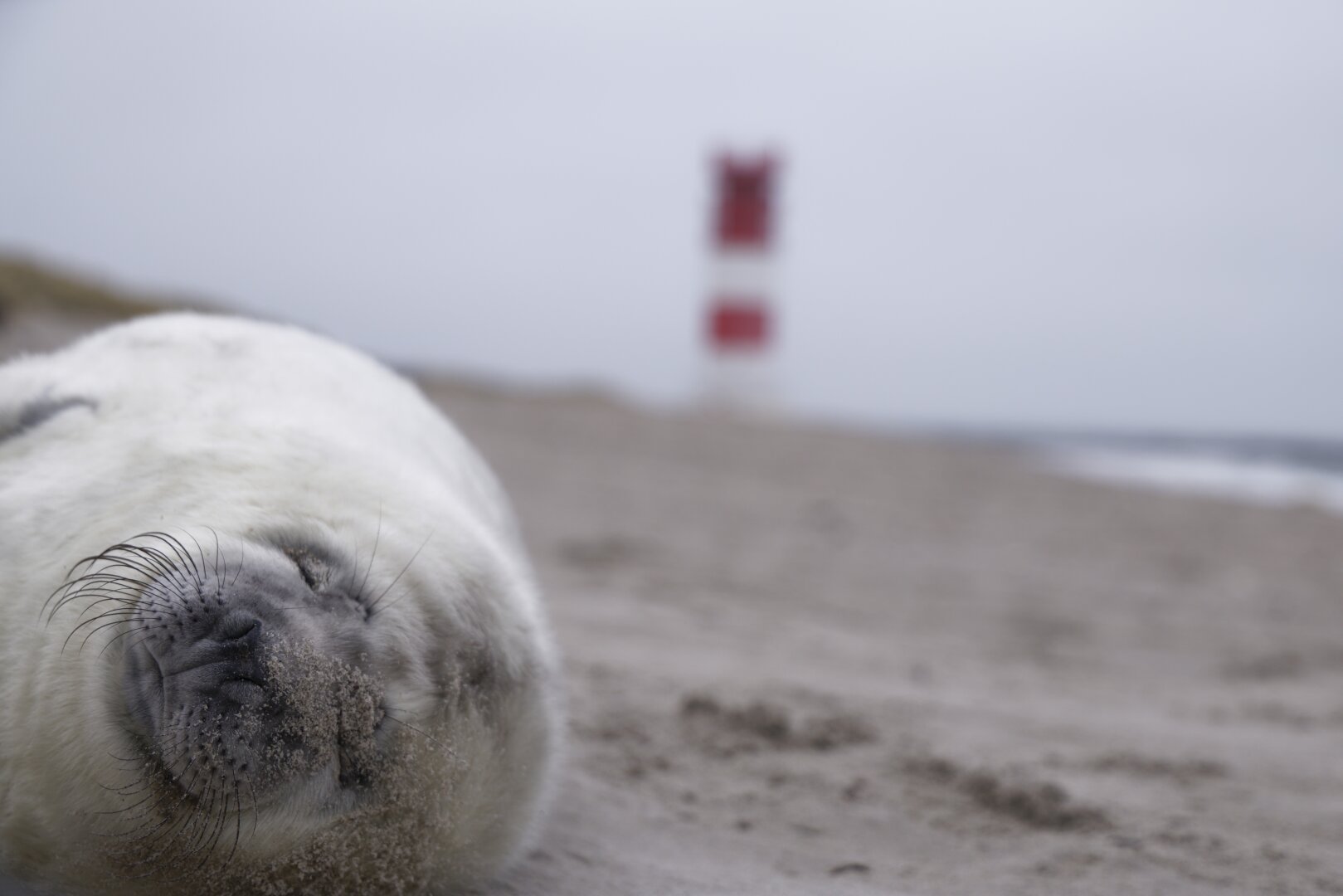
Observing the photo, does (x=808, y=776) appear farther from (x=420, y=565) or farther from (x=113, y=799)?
(x=113, y=799)

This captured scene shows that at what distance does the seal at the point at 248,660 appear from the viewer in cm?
151

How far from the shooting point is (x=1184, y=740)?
285 cm

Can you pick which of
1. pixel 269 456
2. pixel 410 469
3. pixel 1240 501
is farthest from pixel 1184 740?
pixel 1240 501

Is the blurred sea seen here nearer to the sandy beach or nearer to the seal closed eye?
the sandy beach

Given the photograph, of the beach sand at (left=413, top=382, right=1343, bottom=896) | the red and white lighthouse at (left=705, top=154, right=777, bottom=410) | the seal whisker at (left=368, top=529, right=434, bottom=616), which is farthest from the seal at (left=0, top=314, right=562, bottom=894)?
the red and white lighthouse at (left=705, top=154, right=777, bottom=410)

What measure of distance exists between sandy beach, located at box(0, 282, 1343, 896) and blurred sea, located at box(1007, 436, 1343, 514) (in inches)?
119

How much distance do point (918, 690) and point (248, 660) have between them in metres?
2.22

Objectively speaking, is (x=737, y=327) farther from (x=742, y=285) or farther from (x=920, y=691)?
(x=920, y=691)

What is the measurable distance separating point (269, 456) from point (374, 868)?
0.68 meters

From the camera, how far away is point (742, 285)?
51.4 ft

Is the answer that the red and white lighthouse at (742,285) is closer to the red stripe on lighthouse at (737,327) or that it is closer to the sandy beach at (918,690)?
the red stripe on lighthouse at (737,327)

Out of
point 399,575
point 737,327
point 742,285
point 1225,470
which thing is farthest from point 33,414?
point 1225,470

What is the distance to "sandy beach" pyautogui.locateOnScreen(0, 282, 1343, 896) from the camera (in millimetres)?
2076

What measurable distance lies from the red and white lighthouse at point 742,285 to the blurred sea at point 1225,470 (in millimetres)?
3789
